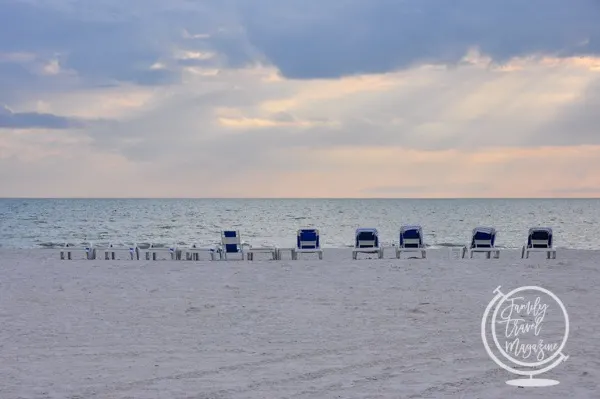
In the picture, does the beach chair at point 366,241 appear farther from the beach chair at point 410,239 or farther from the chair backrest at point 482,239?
the chair backrest at point 482,239

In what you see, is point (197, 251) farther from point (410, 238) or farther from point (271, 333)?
point (271, 333)

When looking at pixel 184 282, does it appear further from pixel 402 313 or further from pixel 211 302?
pixel 402 313

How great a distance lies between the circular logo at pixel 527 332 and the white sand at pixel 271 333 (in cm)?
15

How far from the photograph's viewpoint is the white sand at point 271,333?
237 inches

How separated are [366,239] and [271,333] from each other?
8.81 m

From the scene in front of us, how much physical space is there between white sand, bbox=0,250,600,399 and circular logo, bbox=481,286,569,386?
6.0 inches

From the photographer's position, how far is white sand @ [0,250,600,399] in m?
6.03

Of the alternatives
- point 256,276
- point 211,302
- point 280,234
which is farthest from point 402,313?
point 280,234

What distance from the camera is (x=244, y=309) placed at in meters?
9.66

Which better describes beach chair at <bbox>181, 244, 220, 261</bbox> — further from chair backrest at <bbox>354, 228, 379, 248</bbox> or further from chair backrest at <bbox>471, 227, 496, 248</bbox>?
chair backrest at <bbox>471, 227, 496, 248</bbox>

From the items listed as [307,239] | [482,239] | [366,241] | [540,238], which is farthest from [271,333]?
[540,238]

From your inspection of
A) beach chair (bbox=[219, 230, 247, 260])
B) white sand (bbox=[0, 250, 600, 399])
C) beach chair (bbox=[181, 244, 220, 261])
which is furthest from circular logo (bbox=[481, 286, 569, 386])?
beach chair (bbox=[181, 244, 220, 261])

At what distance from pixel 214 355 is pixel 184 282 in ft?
17.7

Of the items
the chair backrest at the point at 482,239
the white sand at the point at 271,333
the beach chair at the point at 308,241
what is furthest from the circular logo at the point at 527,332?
the beach chair at the point at 308,241
